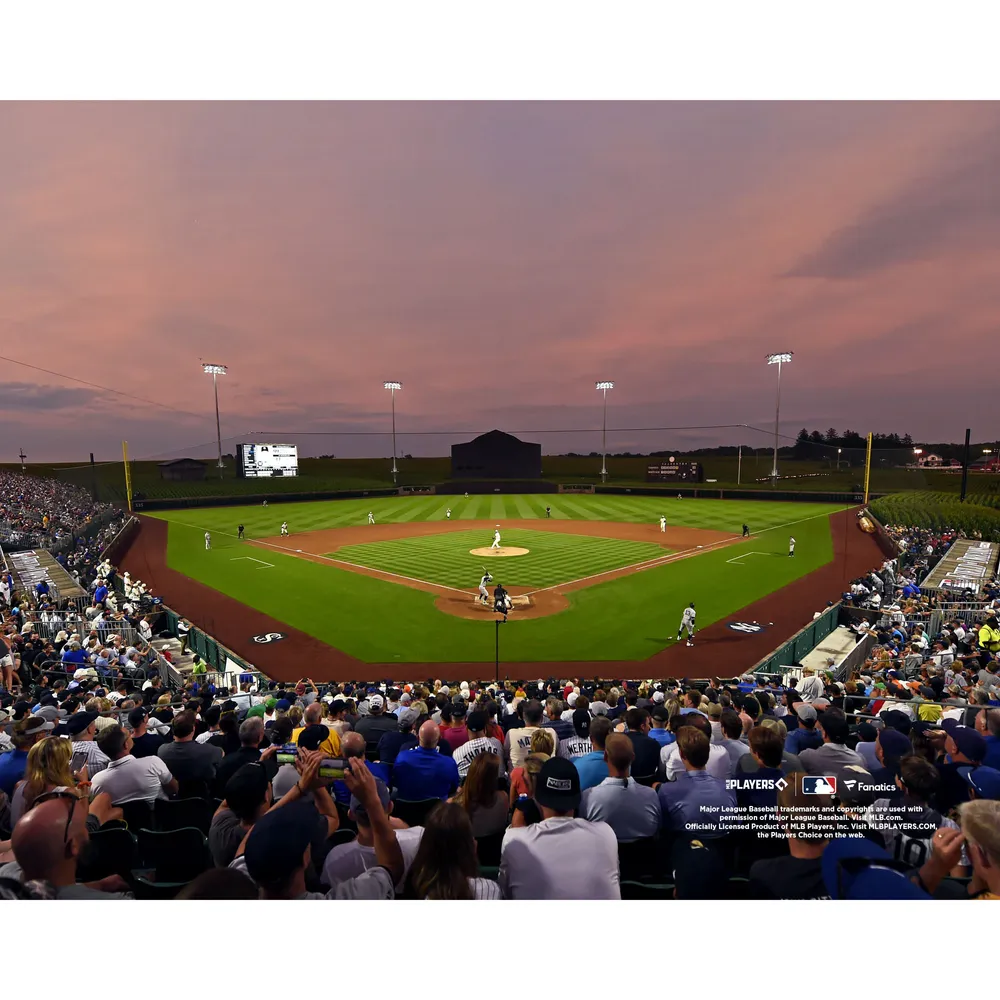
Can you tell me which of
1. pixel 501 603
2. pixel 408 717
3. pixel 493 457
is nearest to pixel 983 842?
pixel 408 717

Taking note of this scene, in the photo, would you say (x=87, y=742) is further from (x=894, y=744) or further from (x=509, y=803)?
(x=894, y=744)

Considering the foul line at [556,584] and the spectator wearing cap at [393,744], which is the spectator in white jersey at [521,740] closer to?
the spectator wearing cap at [393,744]

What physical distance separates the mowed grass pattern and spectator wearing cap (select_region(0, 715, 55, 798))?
56.4ft

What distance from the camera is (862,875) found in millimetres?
2992

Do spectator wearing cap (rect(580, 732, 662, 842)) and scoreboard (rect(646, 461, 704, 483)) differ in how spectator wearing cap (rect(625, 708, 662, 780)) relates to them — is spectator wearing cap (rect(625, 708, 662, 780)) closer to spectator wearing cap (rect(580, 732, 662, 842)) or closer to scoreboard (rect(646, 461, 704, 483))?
spectator wearing cap (rect(580, 732, 662, 842))

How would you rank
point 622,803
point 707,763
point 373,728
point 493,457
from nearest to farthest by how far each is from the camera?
point 622,803, point 707,763, point 373,728, point 493,457

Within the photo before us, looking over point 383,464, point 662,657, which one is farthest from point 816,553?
point 383,464

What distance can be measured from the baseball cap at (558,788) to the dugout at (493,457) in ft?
233

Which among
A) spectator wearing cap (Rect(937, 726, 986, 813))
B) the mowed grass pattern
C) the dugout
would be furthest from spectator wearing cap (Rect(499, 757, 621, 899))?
the dugout

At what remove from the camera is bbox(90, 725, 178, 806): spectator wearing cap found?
4.41 metres

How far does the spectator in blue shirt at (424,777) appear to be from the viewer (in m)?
4.20

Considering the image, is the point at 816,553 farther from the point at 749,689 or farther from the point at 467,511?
the point at 467,511

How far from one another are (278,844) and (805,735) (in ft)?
16.7

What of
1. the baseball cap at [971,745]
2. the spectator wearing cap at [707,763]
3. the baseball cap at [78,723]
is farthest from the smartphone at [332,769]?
the baseball cap at [971,745]
